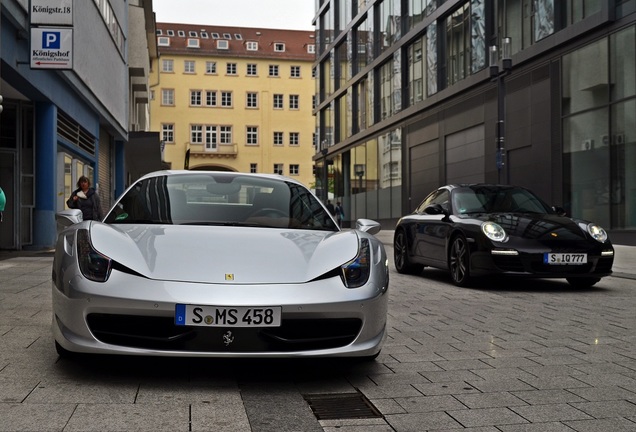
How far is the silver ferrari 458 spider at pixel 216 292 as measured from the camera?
373 centimetres

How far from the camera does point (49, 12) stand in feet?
45.1

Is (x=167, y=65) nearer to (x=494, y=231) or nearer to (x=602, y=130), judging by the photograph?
(x=602, y=130)

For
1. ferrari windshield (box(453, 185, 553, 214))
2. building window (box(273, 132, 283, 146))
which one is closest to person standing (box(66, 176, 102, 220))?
ferrari windshield (box(453, 185, 553, 214))

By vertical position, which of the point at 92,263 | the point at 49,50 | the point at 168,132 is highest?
the point at 168,132

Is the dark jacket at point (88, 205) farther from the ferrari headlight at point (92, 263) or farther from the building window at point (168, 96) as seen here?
the building window at point (168, 96)

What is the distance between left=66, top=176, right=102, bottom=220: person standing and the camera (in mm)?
13914

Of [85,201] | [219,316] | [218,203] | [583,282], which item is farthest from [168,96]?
[219,316]

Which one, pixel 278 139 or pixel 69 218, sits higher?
pixel 278 139

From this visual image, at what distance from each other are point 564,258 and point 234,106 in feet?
228

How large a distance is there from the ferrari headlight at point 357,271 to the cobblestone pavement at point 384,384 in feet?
1.85

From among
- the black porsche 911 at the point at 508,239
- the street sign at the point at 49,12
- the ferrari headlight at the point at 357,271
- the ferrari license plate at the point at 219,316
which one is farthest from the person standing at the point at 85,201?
the ferrari license plate at the point at 219,316

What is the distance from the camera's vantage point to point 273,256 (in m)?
4.13

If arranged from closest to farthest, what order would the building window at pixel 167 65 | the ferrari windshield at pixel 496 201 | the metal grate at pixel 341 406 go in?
the metal grate at pixel 341 406
the ferrari windshield at pixel 496 201
the building window at pixel 167 65

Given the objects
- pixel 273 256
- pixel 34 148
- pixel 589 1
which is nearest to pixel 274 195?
pixel 273 256
